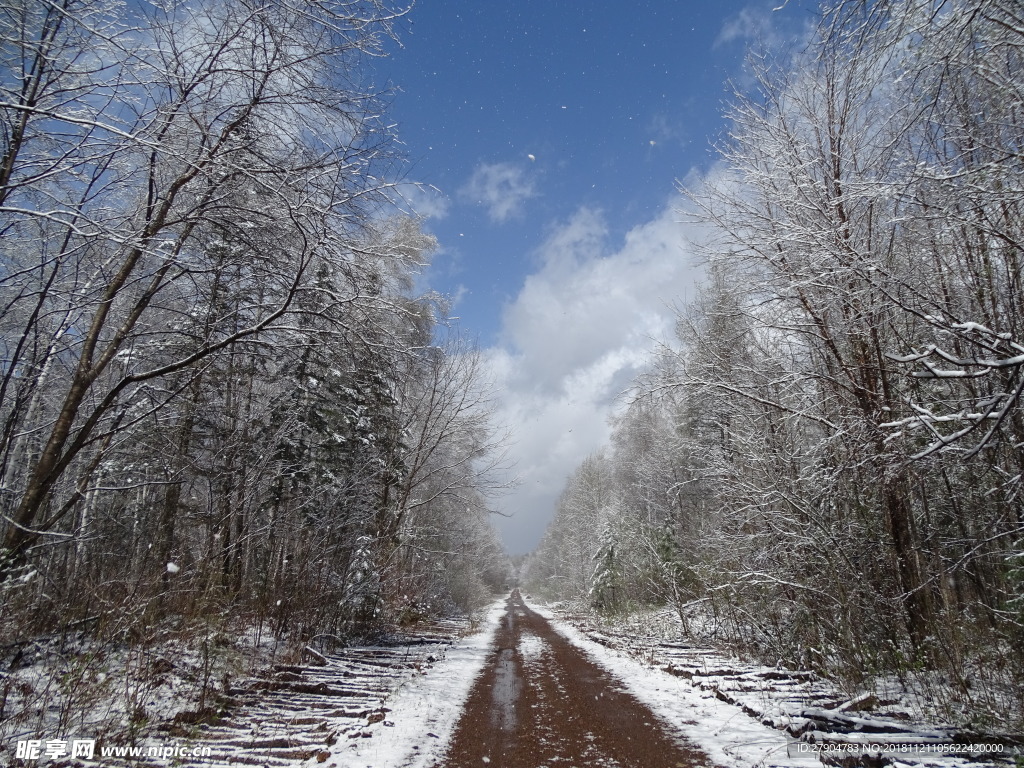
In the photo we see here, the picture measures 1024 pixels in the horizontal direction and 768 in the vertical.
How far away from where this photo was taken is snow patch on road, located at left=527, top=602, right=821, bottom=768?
3787 mm

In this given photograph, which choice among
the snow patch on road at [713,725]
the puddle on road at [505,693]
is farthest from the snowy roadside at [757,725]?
the puddle on road at [505,693]

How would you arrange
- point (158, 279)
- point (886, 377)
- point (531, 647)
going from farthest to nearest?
point (531, 647) < point (886, 377) < point (158, 279)

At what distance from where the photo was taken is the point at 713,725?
4781 mm

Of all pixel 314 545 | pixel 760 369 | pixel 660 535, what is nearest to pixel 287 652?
pixel 314 545

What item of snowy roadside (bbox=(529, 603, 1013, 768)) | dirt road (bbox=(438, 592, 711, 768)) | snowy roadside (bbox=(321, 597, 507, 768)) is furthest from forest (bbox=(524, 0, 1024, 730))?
snowy roadside (bbox=(321, 597, 507, 768))

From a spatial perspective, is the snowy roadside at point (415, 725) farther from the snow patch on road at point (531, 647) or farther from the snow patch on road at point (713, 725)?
the snow patch on road at point (713, 725)

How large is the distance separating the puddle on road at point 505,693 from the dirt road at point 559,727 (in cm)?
1

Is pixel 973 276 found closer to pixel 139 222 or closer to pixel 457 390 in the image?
pixel 139 222

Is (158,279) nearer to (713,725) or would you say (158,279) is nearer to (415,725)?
(415,725)

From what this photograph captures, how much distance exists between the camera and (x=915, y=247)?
239 inches

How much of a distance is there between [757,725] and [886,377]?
4.54 meters

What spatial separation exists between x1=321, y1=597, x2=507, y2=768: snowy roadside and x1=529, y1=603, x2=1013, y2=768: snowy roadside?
2.26 metres

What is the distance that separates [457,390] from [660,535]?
10201 mm

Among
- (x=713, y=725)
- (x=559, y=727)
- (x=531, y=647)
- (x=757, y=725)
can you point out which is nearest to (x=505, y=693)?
(x=559, y=727)
